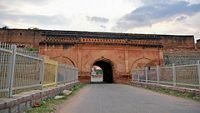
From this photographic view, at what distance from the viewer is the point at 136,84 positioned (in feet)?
62.3

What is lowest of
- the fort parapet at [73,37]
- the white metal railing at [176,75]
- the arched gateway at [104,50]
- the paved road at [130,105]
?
the paved road at [130,105]

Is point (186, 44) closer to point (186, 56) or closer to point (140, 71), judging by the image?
point (186, 56)

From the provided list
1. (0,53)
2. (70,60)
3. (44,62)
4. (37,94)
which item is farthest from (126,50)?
(0,53)

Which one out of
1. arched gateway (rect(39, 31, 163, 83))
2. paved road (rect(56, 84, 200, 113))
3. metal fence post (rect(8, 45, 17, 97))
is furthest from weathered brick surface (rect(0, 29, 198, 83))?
metal fence post (rect(8, 45, 17, 97))

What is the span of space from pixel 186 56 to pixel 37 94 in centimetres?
2477

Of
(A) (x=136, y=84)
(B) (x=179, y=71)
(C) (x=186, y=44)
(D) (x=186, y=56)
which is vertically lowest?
(A) (x=136, y=84)

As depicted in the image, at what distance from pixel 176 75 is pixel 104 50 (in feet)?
47.0

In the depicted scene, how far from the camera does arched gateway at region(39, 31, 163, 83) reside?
24328 mm

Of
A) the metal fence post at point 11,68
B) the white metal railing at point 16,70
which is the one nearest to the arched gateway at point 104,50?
the white metal railing at point 16,70

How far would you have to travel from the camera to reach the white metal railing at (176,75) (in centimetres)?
945

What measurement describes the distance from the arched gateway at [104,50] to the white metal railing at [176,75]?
29.4ft

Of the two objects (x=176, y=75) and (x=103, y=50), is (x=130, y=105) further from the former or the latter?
(x=103, y=50)

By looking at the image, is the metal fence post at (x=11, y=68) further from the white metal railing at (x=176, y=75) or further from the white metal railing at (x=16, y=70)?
the white metal railing at (x=176, y=75)

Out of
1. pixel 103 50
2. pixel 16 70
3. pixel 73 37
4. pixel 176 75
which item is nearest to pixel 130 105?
pixel 16 70
